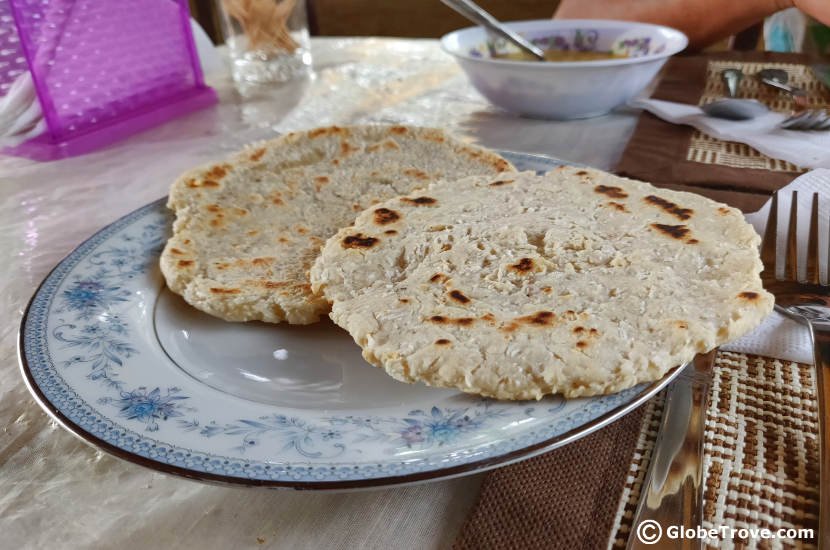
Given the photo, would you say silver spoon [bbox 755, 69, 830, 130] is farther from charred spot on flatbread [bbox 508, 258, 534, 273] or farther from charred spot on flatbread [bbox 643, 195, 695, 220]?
charred spot on flatbread [bbox 508, 258, 534, 273]

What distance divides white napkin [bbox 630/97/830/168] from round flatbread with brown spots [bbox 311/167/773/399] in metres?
0.63

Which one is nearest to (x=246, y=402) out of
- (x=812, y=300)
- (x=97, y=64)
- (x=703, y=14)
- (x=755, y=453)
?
(x=755, y=453)

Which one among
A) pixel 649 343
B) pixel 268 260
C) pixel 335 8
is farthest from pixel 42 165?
pixel 335 8

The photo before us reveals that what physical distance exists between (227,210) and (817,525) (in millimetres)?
984

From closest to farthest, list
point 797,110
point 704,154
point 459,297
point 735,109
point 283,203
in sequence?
1. point 459,297
2. point 283,203
3. point 704,154
4. point 735,109
5. point 797,110

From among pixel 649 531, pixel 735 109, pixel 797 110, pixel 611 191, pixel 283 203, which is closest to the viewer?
pixel 649 531

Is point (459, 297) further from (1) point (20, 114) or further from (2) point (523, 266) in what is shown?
(1) point (20, 114)

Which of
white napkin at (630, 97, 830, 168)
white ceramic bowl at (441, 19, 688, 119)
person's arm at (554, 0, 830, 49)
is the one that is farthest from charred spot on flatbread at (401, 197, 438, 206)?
person's arm at (554, 0, 830, 49)

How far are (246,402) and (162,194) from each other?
992 millimetres

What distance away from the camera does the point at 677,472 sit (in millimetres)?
678

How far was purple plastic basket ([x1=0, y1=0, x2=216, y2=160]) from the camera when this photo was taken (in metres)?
1.66

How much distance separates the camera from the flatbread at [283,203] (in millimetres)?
942

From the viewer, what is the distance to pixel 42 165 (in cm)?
177

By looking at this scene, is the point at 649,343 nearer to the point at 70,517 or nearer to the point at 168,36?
the point at 70,517
